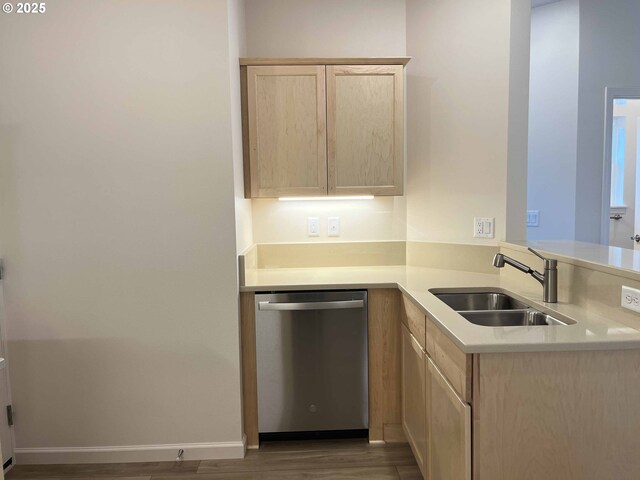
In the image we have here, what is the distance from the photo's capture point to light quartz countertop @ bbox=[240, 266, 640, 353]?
1.49 meters

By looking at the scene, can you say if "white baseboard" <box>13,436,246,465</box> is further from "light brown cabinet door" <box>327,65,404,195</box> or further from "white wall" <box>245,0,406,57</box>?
"white wall" <box>245,0,406,57</box>

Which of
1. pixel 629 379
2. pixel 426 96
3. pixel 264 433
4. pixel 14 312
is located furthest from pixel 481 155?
pixel 14 312

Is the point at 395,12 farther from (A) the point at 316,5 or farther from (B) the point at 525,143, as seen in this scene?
(B) the point at 525,143

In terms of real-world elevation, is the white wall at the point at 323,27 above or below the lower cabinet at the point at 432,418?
above

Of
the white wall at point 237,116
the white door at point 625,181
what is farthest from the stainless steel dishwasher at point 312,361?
the white door at point 625,181

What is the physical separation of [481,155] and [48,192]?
7.85 ft

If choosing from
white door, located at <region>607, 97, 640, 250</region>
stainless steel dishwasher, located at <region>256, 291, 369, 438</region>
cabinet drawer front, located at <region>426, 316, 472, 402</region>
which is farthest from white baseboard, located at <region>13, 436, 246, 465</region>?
white door, located at <region>607, 97, 640, 250</region>

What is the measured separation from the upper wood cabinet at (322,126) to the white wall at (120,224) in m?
0.40

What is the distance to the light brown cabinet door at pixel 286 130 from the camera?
2779 millimetres

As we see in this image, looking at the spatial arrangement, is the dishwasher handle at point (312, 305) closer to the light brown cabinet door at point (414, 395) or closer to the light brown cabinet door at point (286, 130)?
the light brown cabinet door at point (414, 395)

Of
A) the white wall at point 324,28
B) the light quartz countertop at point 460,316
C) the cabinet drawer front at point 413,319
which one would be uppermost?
the white wall at point 324,28

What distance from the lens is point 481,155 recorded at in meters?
2.84

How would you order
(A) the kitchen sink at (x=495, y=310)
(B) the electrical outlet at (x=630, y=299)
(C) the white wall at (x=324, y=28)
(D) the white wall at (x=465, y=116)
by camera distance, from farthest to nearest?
1. (C) the white wall at (x=324, y=28)
2. (D) the white wall at (x=465, y=116)
3. (A) the kitchen sink at (x=495, y=310)
4. (B) the electrical outlet at (x=630, y=299)

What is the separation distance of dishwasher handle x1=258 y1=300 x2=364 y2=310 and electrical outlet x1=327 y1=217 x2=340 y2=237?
0.68 m
